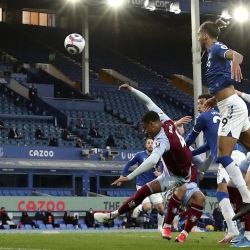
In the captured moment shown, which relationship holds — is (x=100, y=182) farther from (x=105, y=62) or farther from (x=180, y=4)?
(x=105, y=62)

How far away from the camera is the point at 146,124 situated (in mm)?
10625

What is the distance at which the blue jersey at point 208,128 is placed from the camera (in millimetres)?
11297

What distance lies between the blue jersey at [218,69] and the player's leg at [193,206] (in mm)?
2492

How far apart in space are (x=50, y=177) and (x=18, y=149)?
2.09 metres

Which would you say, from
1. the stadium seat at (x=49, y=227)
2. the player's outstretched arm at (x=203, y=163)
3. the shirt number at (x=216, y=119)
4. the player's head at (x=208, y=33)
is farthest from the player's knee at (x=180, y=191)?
the stadium seat at (x=49, y=227)

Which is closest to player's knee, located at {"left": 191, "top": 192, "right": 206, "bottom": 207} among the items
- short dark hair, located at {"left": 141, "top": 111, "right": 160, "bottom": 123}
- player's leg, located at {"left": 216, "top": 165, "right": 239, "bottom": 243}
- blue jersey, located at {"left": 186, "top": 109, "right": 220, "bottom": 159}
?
player's leg, located at {"left": 216, "top": 165, "right": 239, "bottom": 243}

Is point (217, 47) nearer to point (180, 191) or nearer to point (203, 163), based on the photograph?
point (203, 163)

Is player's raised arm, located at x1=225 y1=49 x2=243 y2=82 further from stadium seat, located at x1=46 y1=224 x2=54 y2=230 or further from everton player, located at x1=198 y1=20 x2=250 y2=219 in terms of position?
stadium seat, located at x1=46 y1=224 x2=54 y2=230

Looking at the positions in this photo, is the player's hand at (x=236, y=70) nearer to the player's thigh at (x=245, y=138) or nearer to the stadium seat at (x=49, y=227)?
the player's thigh at (x=245, y=138)

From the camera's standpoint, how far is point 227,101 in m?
9.37

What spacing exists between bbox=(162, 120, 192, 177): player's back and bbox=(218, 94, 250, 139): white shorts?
57.2 inches

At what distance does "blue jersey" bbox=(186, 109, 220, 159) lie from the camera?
11.3 metres

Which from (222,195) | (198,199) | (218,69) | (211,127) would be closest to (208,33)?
(218,69)

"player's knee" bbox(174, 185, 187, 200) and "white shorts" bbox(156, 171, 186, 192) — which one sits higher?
"white shorts" bbox(156, 171, 186, 192)
